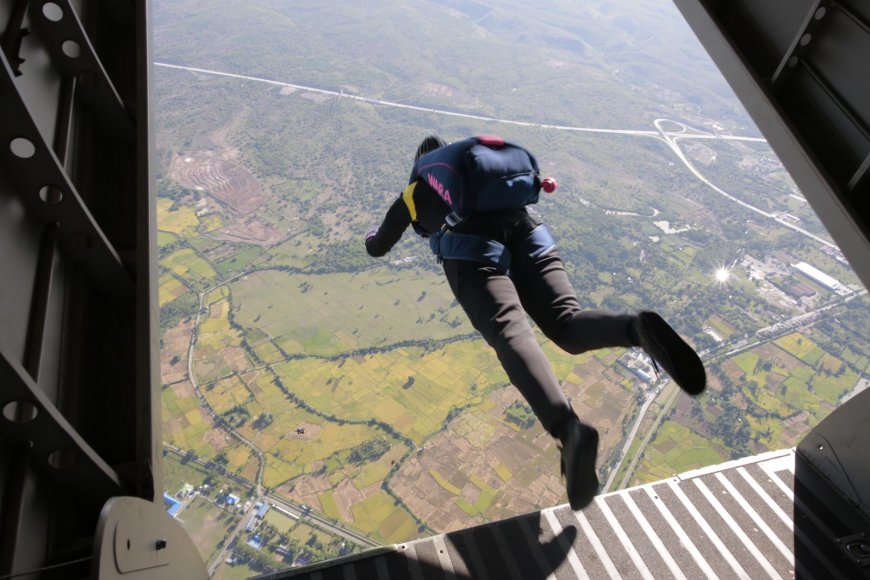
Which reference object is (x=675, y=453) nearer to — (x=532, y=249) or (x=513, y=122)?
(x=532, y=249)

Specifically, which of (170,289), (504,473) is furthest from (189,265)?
(504,473)

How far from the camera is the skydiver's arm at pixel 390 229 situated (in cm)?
304

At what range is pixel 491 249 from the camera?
2.58 meters

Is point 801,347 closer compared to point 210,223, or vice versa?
point 801,347

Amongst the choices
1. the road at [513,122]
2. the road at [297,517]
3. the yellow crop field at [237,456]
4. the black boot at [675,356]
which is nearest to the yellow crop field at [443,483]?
the road at [297,517]

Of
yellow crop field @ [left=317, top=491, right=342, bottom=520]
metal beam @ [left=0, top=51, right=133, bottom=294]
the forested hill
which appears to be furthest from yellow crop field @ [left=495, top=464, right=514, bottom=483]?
the forested hill

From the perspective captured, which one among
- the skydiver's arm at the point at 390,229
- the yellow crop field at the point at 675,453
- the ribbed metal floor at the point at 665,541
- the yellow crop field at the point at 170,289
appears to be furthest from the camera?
the yellow crop field at the point at 170,289

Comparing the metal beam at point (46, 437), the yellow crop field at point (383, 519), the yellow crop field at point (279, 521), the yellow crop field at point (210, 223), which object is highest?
the metal beam at point (46, 437)

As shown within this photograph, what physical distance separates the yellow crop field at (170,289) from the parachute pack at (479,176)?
43.4 feet

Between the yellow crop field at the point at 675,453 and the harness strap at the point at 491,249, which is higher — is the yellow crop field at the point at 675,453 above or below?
below

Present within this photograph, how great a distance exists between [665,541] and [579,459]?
156 cm

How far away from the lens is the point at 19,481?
1.12 m

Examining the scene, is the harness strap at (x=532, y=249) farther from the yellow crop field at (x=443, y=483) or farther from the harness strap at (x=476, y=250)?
the yellow crop field at (x=443, y=483)

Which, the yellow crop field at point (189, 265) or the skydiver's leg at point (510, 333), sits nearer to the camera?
the skydiver's leg at point (510, 333)
